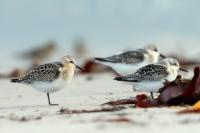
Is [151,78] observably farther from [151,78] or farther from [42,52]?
[42,52]

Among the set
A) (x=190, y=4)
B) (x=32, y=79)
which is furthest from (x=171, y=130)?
(x=190, y=4)

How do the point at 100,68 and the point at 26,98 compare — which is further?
the point at 100,68

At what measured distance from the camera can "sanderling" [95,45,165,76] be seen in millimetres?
12781

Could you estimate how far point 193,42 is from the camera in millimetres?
19562

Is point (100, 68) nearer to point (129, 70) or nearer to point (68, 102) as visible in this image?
point (129, 70)

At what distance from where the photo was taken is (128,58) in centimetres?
1292

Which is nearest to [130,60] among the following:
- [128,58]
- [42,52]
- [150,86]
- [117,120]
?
[128,58]

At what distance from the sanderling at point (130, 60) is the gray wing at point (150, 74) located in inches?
95.4

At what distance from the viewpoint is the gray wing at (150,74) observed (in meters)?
9.97

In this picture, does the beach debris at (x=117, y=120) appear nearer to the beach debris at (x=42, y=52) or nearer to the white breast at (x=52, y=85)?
the white breast at (x=52, y=85)

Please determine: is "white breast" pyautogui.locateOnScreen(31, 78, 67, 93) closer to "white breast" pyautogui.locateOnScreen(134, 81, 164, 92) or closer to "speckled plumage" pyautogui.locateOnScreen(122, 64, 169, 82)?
"speckled plumage" pyautogui.locateOnScreen(122, 64, 169, 82)

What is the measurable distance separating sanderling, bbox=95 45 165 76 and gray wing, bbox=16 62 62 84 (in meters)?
2.75

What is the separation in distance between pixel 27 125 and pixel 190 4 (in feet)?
50.5

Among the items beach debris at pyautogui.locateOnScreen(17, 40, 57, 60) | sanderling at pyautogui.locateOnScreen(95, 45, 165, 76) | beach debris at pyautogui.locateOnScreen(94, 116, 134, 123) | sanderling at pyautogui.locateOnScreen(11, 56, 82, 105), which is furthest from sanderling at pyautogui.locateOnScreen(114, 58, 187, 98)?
beach debris at pyautogui.locateOnScreen(17, 40, 57, 60)
